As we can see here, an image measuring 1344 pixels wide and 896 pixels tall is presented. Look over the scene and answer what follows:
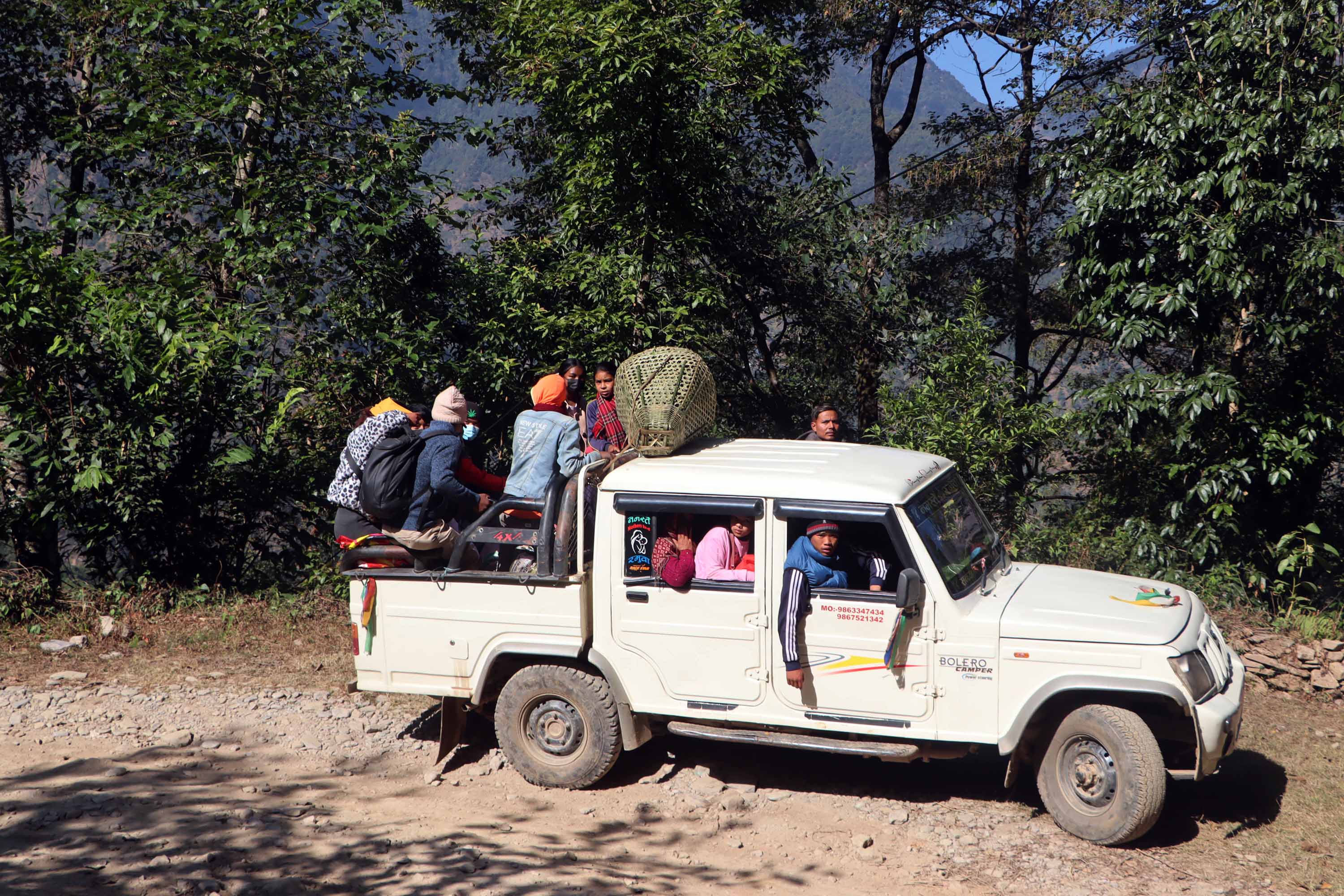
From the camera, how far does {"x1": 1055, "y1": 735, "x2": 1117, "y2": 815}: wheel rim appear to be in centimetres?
521

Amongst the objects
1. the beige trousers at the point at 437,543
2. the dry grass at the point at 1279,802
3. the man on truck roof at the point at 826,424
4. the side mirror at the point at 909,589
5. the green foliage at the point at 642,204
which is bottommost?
the dry grass at the point at 1279,802

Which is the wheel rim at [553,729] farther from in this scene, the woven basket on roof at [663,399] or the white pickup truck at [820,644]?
the woven basket on roof at [663,399]

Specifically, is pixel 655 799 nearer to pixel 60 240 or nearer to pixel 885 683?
pixel 885 683

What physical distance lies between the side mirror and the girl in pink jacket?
2.81 feet

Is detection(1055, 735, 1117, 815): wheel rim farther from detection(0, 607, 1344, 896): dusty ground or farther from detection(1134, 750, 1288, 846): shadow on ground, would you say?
detection(1134, 750, 1288, 846): shadow on ground

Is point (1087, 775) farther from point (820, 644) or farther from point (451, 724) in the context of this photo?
point (451, 724)

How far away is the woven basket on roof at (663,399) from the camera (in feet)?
20.2

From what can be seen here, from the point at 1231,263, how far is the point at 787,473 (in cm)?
496

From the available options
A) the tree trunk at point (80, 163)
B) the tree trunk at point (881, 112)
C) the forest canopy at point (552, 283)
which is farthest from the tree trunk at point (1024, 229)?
the tree trunk at point (80, 163)

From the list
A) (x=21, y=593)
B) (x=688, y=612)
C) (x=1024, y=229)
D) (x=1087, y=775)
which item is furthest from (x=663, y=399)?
(x=1024, y=229)

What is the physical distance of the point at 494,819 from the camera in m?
5.68

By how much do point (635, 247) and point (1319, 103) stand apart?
18.9ft

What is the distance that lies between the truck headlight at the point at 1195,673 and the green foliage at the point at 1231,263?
12.7 feet

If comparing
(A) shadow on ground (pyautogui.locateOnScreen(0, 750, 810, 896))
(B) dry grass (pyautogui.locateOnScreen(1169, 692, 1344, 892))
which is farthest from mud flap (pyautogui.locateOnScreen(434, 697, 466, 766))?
(B) dry grass (pyautogui.locateOnScreen(1169, 692, 1344, 892))
